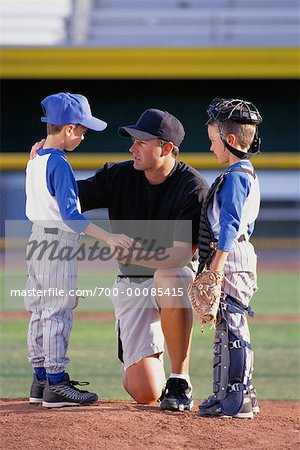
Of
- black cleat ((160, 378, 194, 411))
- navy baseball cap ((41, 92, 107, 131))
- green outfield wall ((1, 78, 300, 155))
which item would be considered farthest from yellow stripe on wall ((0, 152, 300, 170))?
black cleat ((160, 378, 194, 411))

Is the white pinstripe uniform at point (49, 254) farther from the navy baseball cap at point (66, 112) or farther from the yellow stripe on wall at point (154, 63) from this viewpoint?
the yellow stripe on wall at point (154, 63)

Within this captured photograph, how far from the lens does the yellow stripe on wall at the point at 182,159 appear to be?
18.5m

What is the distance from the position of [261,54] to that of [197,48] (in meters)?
1.39

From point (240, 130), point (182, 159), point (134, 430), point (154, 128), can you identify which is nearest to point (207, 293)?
point (134, 430)

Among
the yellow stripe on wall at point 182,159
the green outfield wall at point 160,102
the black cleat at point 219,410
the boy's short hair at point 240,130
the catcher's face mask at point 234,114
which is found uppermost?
the green outfield wall at point 160,102

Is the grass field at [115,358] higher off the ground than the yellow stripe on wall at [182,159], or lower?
lower

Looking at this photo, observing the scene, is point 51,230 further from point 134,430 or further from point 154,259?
point 134,430

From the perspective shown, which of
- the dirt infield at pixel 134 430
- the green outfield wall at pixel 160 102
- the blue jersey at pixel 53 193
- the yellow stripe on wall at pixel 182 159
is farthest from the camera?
the green outfield wall at pixel 160 102

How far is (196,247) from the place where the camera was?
496 cm

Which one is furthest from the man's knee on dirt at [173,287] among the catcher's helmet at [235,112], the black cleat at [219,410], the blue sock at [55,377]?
the catcher's helmet at [235,112]

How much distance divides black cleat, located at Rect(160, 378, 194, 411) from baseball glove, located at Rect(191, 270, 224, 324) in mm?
543

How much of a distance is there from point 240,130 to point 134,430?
1.60 m

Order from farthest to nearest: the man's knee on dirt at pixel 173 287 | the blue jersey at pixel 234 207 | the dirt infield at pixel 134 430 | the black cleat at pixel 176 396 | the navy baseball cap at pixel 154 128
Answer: the navy baseball cap at pixel 154 128 < the man's knee on dirt at pixel 173 287 < the black cleat at pixel 176 396 < the blue jersey at pixel 234 207 < the dirt infield at pixel 134 430

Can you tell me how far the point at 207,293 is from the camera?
14.3ft
